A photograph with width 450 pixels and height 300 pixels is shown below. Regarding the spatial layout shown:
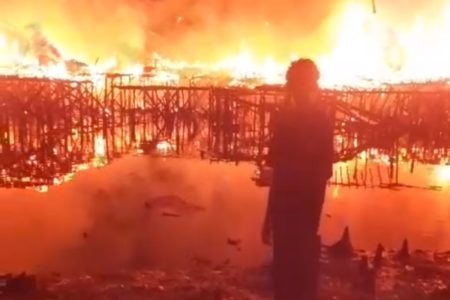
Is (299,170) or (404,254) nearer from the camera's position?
(299,170)

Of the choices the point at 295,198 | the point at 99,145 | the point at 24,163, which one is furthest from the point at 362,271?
the point at 99,145

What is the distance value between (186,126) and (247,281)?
8761 millimetres

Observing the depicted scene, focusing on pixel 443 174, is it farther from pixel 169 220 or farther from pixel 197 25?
pixel 197 25

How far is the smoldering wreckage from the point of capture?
24.6ft

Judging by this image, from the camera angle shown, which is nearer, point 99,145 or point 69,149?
Result: point 69,149

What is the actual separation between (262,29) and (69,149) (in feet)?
47.9

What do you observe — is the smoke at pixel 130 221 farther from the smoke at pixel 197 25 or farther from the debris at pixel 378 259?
the smoke at pixel 197 25

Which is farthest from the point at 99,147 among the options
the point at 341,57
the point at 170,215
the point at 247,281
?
the point at 341,57

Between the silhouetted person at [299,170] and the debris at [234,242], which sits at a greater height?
the silhouetted person at [299,170]

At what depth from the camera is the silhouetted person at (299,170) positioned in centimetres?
493

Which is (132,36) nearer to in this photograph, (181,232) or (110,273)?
(181,232)

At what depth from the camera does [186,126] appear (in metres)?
16.4

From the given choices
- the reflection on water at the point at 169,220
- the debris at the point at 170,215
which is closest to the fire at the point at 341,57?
the reflection on water at the point at 169,220

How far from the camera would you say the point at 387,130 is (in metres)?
12.8
